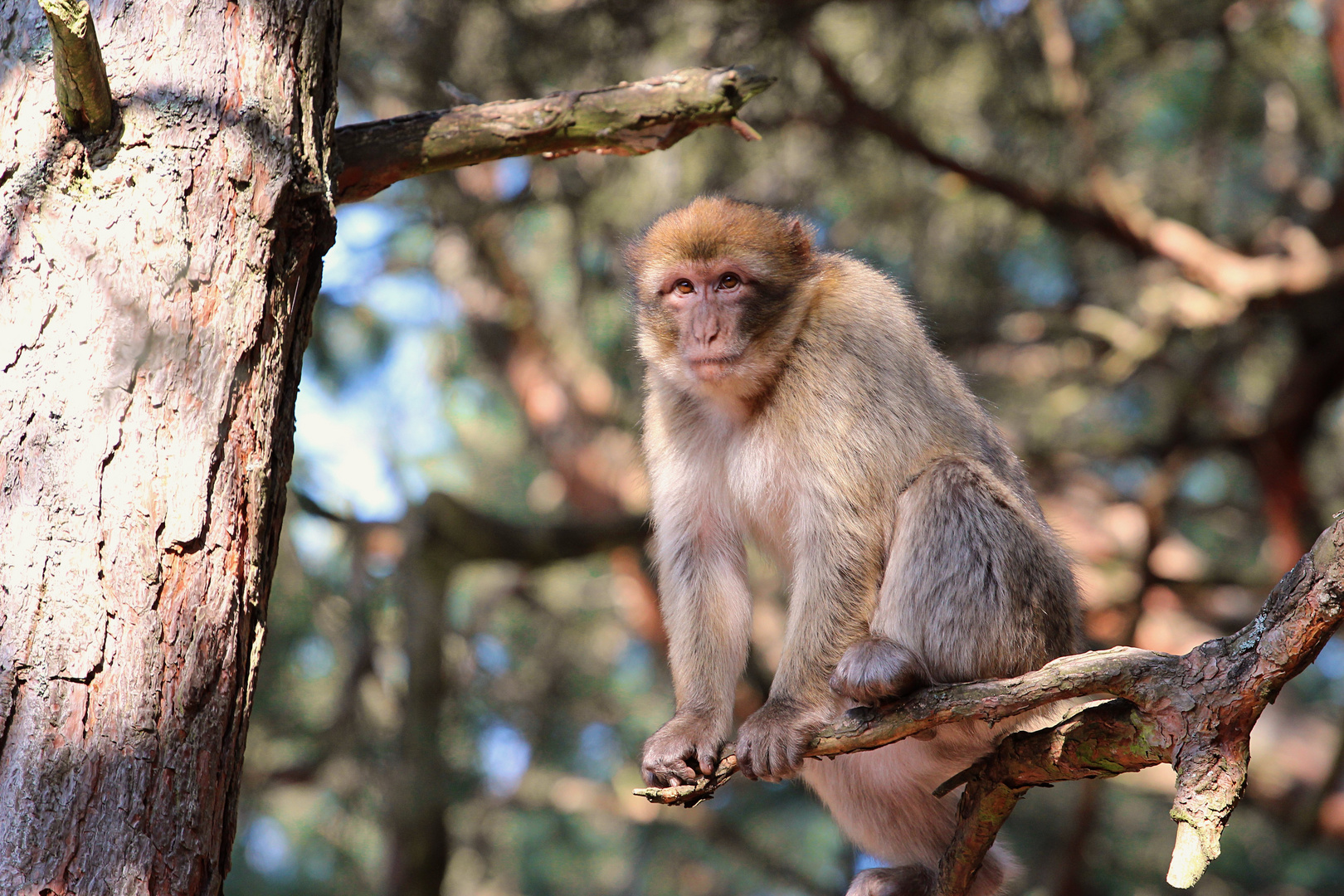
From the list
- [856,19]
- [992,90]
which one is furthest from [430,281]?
[992,90]

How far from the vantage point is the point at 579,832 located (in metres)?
8.80

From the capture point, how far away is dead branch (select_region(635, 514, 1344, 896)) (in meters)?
1.89

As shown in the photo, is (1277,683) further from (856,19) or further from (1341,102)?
(856,19)

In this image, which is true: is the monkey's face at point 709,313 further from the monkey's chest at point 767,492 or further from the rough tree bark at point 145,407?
the rough tree bark at point 145,407

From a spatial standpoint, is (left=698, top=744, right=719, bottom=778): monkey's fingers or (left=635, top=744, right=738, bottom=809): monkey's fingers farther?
(left=698, top=744, right=719, bottom=778): monkey's fingers

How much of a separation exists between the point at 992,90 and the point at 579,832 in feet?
19.3

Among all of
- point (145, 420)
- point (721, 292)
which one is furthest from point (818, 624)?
point (145, 420)

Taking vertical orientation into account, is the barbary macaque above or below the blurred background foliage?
below

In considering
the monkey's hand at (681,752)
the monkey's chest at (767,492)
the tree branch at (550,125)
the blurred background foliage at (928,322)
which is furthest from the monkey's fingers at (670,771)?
the blurred background foliage at (928,322)

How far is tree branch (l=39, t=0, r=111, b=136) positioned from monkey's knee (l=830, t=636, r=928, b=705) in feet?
5.99

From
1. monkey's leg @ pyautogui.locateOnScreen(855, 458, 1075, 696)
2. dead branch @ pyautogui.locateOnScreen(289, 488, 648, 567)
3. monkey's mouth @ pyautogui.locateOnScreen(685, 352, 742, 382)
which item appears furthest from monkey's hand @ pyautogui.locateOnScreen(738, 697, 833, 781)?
dead branch @ pyautogui.locateOnScreen(289, 488, 648, 567)

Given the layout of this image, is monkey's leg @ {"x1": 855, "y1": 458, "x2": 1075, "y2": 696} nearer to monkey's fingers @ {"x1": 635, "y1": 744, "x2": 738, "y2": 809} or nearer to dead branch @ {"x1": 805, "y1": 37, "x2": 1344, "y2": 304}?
monkey's fingers @ {"x1": 635, "y1": 744, "x2": 738, "y2": 809}

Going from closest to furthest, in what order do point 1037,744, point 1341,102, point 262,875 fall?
point 1037,744 → point 1341,102 → point 262,875

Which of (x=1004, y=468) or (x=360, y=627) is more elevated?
(x=360, y=627)
